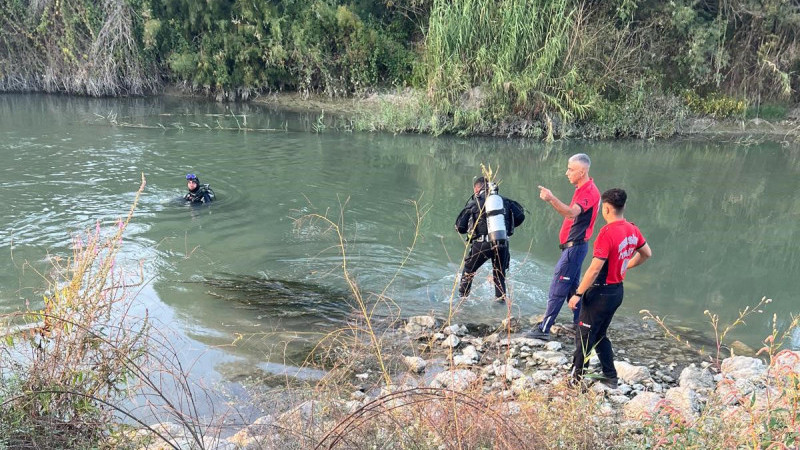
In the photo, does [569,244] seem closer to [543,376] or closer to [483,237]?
[483,237]

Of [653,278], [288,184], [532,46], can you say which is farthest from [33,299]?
[532,46]

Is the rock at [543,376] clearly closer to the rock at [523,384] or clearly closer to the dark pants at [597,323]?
the rock at [523,384]

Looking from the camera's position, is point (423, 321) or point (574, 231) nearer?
point (574, 231)

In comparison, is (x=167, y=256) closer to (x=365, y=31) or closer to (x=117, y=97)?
(x=365, y=31)

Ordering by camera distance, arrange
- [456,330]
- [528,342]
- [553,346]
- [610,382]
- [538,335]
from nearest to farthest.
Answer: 1. [610,382]
2. [553,346]
3. [528,342]
4. [538,335]
5. [456,330]

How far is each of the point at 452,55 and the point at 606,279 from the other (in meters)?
12.2

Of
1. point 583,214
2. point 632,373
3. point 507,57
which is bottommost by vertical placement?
point 632,373

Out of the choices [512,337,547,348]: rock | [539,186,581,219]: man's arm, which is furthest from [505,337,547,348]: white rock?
[539,186,581,219]: man's arm

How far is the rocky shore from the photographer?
2934 millimetres

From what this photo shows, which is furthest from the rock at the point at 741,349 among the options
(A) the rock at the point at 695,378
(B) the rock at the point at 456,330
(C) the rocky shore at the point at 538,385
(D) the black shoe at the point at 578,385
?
(B) the rock at the point at 456,330

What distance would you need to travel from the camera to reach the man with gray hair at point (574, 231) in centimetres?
478

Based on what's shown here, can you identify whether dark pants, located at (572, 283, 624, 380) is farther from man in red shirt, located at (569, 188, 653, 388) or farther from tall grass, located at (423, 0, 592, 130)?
tall grass, located at (423, 0, 592, 130)

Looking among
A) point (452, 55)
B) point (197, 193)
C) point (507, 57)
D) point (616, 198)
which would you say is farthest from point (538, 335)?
point (452, 55)

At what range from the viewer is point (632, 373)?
182 inches
